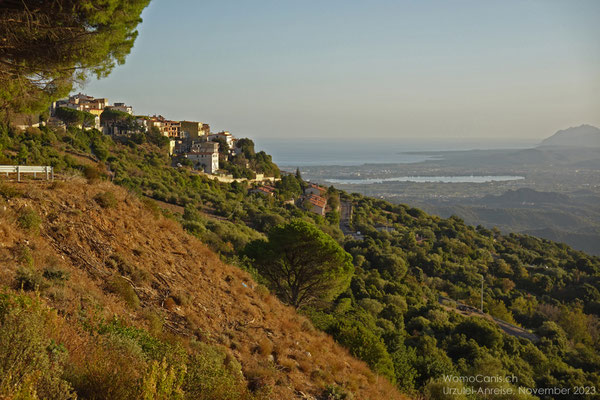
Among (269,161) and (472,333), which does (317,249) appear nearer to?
(472,333)

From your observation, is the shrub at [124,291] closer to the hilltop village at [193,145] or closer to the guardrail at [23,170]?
the guardrail at [23,170]

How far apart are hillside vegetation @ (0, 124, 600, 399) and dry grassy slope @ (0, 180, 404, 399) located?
0.44 feet

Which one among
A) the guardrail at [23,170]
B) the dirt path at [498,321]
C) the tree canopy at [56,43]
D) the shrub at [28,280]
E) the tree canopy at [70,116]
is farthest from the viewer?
the tree canopy at [70,116]

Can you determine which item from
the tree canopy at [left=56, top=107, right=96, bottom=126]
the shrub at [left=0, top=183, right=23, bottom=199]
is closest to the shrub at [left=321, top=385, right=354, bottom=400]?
the shrub at [left=0, top=183, right=23, bottom=199]

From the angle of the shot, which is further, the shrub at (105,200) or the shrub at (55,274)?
the shrub at (105,200)

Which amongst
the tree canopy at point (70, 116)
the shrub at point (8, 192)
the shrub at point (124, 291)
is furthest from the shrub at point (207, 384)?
the tree canopy at point (70, 116)

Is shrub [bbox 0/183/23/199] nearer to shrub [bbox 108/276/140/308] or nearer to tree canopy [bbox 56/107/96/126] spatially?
shrub [bbox 108/276/140/308]

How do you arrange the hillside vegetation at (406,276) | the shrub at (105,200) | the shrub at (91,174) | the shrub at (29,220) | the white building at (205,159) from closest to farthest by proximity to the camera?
1. the shrub at (29,220)
2. the shrub at (105,200)
3. the shrub at (91,174)
4. the hillside vegetation at (406,276)
5. the white building at (205,159)

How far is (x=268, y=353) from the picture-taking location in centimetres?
673

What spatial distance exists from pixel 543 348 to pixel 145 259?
70.2 feet

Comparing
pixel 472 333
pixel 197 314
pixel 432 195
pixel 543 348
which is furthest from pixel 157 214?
pixel 432 195

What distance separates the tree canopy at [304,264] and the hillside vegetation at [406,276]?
17 centimetres

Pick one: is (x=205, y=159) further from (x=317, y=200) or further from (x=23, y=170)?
(x=23, y=170)

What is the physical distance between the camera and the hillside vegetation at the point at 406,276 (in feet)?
36.1
